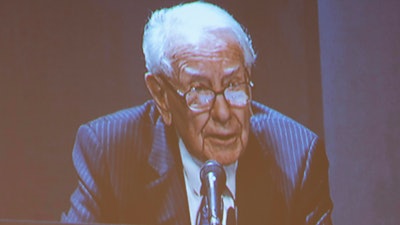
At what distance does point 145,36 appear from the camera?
2812 millimetres

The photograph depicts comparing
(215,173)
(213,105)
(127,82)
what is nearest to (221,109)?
(213,105)

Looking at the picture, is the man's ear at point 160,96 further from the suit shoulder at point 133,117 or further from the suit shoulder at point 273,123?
the suit shoulder at point 273,123

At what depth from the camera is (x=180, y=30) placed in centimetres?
270

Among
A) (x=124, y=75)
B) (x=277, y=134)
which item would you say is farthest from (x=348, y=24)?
(x=124, y=75)

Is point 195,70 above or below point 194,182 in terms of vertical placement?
above

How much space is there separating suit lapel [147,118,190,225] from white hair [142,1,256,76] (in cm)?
29

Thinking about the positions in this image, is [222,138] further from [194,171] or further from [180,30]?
[180,30]

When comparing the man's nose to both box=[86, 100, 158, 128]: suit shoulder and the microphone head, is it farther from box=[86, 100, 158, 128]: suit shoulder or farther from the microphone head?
the microphone head

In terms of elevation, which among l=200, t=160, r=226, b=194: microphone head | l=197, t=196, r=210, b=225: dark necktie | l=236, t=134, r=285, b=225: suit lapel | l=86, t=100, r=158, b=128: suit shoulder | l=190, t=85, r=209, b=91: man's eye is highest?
l=200, t=160, r=226, b=194: microphone head

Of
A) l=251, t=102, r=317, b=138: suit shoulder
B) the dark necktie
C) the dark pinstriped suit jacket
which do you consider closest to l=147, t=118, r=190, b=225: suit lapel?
the dark pinstriped suit jacket

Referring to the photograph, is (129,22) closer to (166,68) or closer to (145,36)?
(145,36)

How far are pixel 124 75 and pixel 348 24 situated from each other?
0.98 metres

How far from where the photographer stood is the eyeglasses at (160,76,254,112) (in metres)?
2.70

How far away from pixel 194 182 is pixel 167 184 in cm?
11
